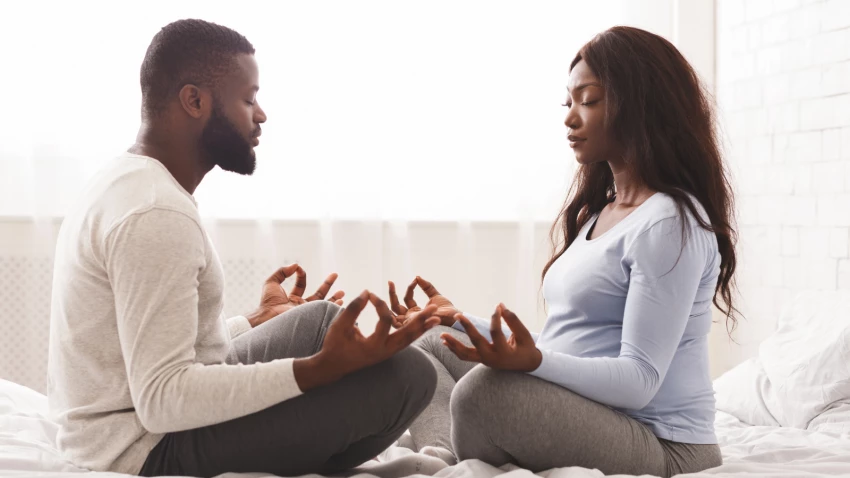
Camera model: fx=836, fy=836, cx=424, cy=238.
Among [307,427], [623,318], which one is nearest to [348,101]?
[623,318]

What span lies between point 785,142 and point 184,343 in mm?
2464

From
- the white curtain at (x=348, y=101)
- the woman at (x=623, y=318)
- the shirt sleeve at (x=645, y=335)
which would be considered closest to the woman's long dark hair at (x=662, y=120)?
the woman at (x=623, y=318)

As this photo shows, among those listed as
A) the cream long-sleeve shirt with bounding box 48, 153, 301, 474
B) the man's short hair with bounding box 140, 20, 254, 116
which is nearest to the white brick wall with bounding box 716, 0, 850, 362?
the man's short hair with bounding box 140, 20, 254, 116

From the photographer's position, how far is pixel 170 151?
1.43 metres

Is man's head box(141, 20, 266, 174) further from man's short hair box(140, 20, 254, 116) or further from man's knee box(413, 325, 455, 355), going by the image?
man's knee box(413, 325, 455, 355)

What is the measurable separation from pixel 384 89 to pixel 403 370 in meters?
2.28

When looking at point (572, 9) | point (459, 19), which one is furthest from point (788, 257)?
point (459, 19)

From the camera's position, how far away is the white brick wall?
2678 millimetres

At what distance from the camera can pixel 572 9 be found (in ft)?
11.7

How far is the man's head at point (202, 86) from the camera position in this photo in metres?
1.42

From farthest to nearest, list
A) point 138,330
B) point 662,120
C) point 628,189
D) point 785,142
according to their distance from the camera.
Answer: point 785,142 → point 628,189 → point 662,120 → point 138,330

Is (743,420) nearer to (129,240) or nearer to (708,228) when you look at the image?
(708,228)

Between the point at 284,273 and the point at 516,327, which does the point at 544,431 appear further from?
the point at 284,273

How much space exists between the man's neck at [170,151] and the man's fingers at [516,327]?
59 cm
